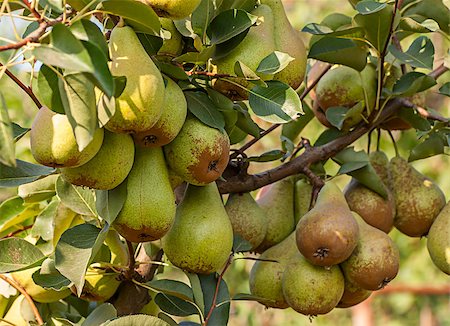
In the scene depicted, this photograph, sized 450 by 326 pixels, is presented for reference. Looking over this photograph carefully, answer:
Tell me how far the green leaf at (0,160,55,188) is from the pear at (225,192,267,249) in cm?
35

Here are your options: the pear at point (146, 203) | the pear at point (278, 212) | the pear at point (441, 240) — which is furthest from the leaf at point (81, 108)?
the pear at point (441, 240)

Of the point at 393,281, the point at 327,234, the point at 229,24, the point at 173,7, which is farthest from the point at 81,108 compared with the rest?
the point at 393,281

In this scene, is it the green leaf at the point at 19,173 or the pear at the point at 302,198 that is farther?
the pear at the point at 302,198

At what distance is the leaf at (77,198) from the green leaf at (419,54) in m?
0.57

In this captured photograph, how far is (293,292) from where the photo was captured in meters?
1.13

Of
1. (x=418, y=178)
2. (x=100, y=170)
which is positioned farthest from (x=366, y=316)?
(x=100, y=170)

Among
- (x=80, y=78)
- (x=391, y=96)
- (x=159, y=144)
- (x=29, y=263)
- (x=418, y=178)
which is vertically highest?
(x=80, y=78)

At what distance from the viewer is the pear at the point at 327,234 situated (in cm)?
111

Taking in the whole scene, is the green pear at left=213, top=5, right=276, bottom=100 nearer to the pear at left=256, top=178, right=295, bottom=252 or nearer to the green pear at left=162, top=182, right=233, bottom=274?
the green pear at left=162, top=182, right=233, bottom=274

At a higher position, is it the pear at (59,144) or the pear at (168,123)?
the pear at (59,144)

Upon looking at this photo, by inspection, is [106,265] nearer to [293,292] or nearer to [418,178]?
[293,292]

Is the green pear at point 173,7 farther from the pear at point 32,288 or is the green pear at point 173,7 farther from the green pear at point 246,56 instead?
the pear at point 32,288

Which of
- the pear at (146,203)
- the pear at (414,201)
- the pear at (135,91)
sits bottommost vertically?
the pear at (414,201)

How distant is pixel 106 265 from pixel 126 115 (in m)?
0.35
